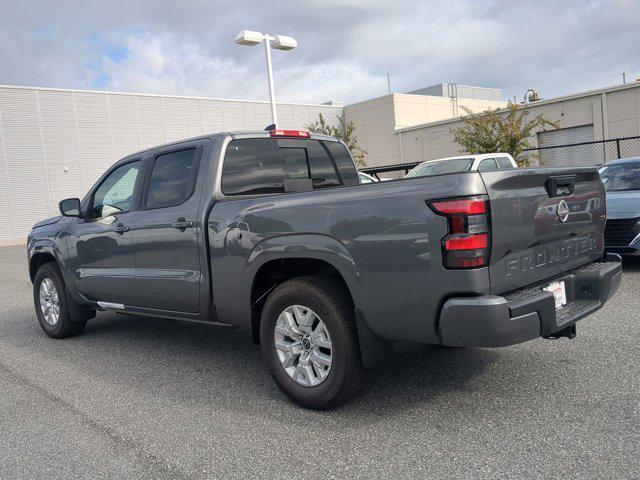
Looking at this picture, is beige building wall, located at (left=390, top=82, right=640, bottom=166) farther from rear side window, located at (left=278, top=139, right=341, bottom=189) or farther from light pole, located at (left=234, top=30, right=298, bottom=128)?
rear side window, located at (left=278, top=139, right=341, bottom=189)

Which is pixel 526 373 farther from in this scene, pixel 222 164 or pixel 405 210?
pixel 222 164

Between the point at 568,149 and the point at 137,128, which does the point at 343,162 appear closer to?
the point at 568,149

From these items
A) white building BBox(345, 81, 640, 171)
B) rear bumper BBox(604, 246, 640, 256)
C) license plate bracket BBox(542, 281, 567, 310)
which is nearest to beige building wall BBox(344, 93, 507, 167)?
white building BBox(345, 81, 640, 171)

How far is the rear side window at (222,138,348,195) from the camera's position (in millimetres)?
4613

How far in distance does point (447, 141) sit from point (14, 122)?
67.6 ft

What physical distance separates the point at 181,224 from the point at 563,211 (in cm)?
279

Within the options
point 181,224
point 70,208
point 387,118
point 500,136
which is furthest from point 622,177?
point 387,118

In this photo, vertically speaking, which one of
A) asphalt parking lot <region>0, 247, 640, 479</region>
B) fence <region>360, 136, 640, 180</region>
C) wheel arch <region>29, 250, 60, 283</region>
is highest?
fence <region>360, 136, 640, 180</region>

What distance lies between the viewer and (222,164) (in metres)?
4.57

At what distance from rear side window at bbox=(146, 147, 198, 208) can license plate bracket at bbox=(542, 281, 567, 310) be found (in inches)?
108

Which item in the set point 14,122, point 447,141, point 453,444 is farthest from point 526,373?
point 14,122

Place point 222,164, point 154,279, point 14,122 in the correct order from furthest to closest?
point 14,122
point 154,279
point 222,164

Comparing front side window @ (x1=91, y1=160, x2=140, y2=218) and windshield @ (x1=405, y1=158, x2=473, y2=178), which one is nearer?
front side window @ (x1=91, y1=160, x2=140, y2=218)

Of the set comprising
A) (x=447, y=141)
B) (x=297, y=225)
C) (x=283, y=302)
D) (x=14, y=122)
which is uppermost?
(x=14, y=122)
